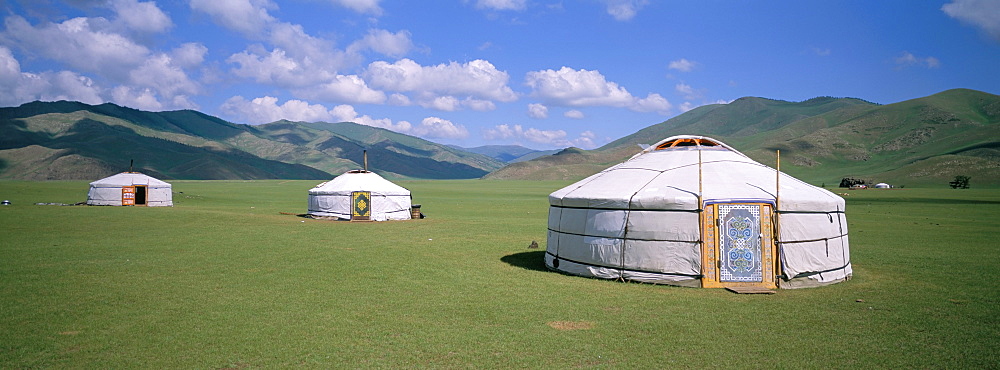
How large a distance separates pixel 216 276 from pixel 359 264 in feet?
7.80

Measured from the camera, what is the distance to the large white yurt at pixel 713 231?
845cm

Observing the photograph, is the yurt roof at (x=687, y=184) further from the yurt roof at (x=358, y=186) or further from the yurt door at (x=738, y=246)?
the yurt roof at (x=358, y=186)

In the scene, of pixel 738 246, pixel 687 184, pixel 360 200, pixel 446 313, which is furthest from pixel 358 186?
pixel 738 246

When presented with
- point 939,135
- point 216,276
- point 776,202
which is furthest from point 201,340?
point 939,135

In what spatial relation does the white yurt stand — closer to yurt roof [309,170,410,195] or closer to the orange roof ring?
yurt roof [309,170,410,195]

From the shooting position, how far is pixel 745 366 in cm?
509

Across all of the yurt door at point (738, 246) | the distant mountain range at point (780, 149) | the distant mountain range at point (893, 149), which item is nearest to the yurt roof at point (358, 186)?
the yurt door at point (738, 246)

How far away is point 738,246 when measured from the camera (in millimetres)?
8469

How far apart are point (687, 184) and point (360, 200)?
14.9m

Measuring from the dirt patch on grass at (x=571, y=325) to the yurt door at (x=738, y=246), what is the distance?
279 centimetres

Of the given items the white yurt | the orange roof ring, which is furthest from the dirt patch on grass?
the white yurt

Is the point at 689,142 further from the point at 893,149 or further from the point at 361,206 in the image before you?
the point at 893,149

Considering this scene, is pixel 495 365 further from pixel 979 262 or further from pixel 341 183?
pixel 341 183

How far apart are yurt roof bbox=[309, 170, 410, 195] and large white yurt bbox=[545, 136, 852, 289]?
44.9 feet
